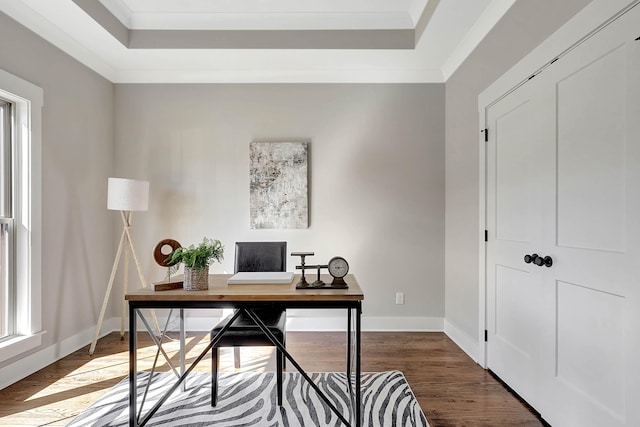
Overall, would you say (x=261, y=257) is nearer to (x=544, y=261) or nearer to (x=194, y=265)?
(x=194, y=265)

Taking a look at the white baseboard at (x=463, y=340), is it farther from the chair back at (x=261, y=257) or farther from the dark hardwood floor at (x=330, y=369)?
the chair back at (x=261, y=257)

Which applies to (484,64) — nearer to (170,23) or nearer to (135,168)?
(170,23)

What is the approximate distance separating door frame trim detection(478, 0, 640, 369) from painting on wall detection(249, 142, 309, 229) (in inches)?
64.2

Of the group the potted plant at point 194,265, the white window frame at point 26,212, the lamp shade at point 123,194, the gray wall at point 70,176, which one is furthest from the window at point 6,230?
the potted plant at point 194,265

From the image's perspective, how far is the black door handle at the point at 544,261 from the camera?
Answer: 77.1 inches

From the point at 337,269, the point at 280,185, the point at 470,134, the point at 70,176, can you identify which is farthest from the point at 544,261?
the point at 70,176

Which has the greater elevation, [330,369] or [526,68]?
[526,68]

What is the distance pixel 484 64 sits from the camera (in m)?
2.75

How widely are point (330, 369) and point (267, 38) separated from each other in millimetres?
2825

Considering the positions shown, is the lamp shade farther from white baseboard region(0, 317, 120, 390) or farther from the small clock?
the small clock

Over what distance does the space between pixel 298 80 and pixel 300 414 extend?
2971mm

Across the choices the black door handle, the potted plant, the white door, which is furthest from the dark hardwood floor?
the potted plant

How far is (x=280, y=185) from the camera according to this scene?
3.59 m

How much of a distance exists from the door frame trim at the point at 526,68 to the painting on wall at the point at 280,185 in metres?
1.63
